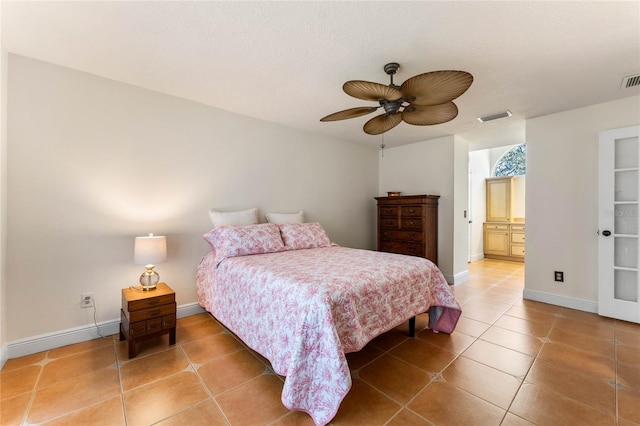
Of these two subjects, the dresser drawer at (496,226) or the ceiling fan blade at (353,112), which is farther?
the dresser drawer at (496,226)

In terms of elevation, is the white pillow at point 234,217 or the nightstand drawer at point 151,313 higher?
the white pillow at point 234,217

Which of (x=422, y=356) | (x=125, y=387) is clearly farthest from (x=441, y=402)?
(x=125, y=387)

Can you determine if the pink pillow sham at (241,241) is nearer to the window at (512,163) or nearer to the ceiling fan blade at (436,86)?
the ceiling fan blade at (436,86)

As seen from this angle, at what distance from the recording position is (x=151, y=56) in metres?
2.10

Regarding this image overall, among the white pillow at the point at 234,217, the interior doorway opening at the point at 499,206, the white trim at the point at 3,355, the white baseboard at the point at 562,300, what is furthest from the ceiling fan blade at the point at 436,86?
the interior doorway opening at the point at 499,206

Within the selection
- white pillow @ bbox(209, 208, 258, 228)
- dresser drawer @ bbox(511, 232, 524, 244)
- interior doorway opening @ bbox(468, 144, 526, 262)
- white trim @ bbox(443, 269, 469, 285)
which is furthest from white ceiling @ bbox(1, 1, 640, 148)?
dresser drawer @ bbox(511, 232, 524, 244)

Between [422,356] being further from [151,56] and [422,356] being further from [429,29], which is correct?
[151,56]

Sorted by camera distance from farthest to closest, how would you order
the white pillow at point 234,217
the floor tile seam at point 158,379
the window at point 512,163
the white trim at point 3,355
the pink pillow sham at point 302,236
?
the window at point 512,163 → the pink pillow sham at point 302,236 → the white pillow at point 234,217 → the white trim at point 3,355 → the floor tile seam at point 158,379

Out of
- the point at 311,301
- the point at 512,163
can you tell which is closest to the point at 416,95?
the point at 311,301

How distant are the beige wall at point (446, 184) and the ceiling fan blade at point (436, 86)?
2.67 meters

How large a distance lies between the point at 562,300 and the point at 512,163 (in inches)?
167

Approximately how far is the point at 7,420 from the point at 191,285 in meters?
1.56

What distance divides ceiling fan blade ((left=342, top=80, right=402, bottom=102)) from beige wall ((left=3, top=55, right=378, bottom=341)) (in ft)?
6.62

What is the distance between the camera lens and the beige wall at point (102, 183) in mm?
2123
